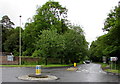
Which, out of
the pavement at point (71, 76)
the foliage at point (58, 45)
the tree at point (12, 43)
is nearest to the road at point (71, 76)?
the pavement at point (71, 76)

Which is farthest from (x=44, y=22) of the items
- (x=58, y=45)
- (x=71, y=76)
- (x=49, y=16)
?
(x=71, y=76)

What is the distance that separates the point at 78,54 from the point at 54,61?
6.35 m

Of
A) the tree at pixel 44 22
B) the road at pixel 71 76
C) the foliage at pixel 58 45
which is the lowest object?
the road at pixel 71 76

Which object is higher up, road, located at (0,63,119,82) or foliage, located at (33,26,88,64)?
foliage, located at (33,26,88,64)

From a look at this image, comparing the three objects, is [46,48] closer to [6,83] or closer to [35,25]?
[35,25]

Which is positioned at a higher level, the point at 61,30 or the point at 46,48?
the point at 61,30

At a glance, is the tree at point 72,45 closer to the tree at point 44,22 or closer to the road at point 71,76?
the tree at point 44,22

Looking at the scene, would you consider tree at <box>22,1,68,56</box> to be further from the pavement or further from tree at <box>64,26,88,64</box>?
the pavement

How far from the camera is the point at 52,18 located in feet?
167

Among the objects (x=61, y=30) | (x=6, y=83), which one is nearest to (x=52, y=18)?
(x=61, y=30)

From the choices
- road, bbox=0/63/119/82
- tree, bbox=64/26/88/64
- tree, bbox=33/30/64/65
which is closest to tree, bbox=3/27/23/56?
tree, bbox=64/26/88/64

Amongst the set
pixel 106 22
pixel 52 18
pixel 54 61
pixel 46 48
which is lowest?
pixel 54 61

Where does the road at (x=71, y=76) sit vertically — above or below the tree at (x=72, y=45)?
below

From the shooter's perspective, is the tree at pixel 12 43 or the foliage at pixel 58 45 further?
the tree at pixel 12 43
